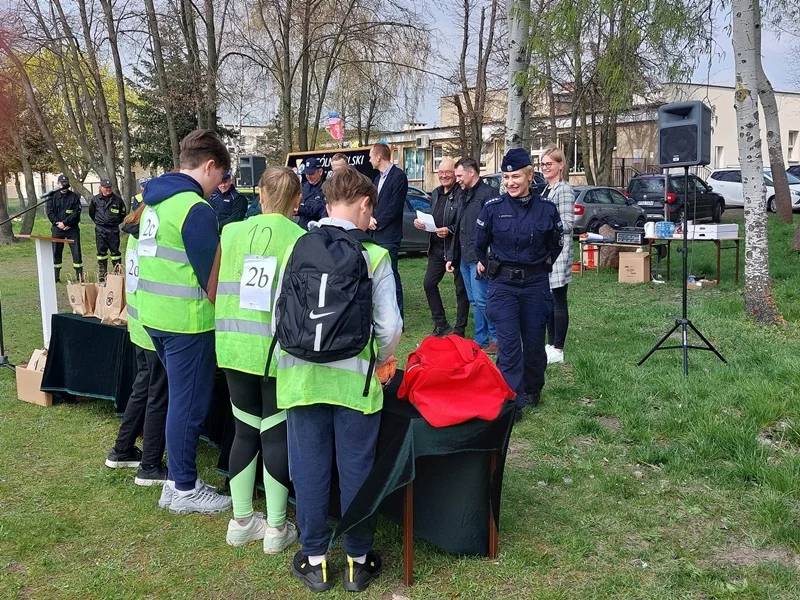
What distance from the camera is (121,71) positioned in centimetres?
1775

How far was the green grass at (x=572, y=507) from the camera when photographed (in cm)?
310

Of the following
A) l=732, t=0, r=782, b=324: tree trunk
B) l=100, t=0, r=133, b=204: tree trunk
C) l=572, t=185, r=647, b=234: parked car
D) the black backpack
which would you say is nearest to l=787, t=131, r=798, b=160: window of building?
l=572, t=185, r=647, b=234: parked car

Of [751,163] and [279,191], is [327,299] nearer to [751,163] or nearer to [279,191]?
[279,191]

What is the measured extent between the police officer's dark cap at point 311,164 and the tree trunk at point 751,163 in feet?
14.5

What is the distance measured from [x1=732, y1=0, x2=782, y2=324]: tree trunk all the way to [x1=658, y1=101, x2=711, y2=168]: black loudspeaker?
146 centimetres

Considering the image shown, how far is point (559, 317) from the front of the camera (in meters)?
6.43

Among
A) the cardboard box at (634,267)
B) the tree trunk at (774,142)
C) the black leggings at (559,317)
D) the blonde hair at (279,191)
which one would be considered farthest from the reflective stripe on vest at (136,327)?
the tree trunk at (774,142)

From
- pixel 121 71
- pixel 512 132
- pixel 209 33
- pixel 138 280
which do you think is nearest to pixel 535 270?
pixel 138 280

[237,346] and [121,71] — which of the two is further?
[121,71]

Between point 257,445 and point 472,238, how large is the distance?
398cm

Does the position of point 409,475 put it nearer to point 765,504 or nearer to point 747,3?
point 765,504

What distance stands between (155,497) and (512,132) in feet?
19.3

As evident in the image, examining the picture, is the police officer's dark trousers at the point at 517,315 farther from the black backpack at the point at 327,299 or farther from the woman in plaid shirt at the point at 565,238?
the black backpack at the point at 327,299

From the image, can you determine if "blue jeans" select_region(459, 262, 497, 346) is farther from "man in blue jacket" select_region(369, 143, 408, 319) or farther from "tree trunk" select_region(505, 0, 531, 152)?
"tree trunk" select_region(505, 0, 531, 152)
